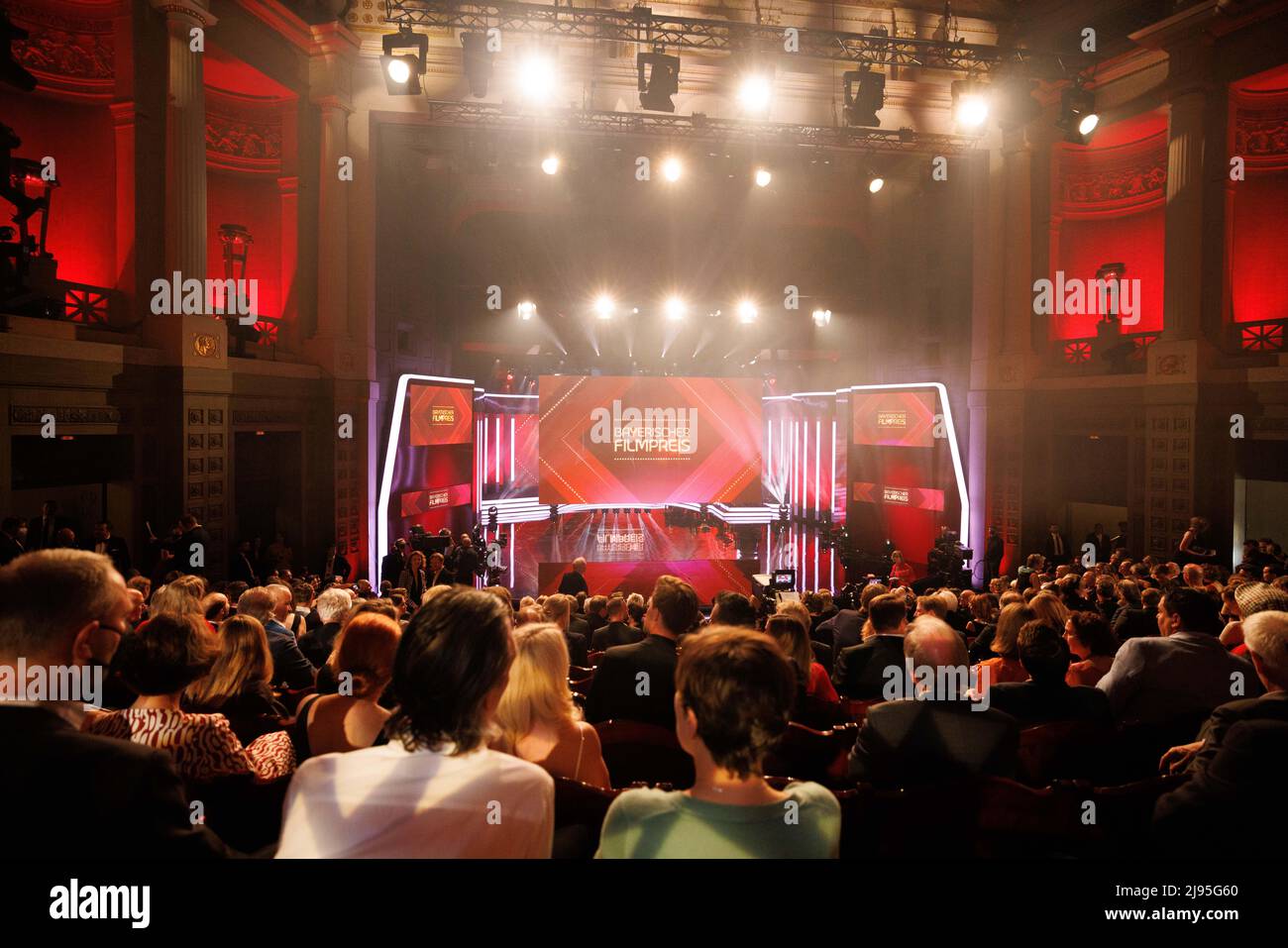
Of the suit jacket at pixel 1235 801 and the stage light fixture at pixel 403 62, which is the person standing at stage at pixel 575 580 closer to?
the stage light fixture at pixel 403 62

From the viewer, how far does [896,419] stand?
1526 centimetres

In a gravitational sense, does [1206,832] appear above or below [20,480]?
below

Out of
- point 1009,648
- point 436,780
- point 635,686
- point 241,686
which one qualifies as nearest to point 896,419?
point 1009,648

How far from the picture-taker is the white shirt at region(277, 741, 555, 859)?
1470mm

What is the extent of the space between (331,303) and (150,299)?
11.6 ft

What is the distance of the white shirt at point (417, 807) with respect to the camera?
1.47 m

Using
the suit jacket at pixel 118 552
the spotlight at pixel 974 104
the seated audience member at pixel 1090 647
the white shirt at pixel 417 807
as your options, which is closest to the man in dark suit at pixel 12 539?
the suit jacket at pixel 118 552

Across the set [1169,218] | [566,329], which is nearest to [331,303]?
[566,329]

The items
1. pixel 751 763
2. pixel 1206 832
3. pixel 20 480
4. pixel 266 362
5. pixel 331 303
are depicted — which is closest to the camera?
pixel 751 763

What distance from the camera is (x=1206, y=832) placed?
2098 millimetres

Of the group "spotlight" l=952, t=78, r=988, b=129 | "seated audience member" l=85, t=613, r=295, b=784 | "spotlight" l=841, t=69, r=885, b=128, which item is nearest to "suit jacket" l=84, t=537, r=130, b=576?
"seated audience member" l=85, t=613, r=295, b=784

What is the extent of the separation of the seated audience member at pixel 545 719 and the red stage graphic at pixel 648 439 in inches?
618
